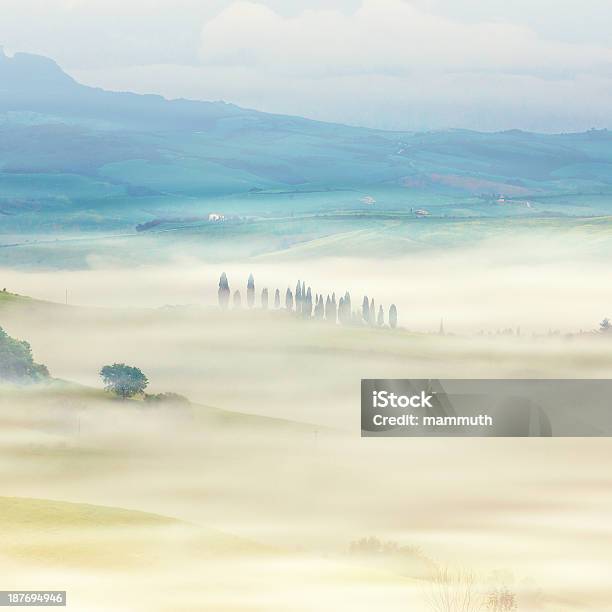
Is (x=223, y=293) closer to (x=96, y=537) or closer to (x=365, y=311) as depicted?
(x=365, y=311)

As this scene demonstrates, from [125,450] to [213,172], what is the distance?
380 feet

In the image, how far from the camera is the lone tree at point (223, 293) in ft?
282

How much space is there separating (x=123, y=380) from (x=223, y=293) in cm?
2320

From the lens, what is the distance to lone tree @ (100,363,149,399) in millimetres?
65062

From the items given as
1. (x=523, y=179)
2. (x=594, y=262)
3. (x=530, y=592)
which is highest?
(x=523, y=179)

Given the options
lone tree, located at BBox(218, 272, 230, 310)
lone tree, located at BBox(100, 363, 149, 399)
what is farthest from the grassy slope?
lone tree, located at BBox(218, 272, 230, 310)

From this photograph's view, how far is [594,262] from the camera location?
112 m

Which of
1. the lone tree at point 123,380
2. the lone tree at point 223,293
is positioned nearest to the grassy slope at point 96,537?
the lone tree at point 123,380

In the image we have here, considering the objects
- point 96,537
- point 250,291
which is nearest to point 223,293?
point 250,291

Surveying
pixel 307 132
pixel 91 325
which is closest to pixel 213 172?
pixel 307 132

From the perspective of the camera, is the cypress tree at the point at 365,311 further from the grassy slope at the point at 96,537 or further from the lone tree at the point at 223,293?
the grassy slope at the point at 96,537

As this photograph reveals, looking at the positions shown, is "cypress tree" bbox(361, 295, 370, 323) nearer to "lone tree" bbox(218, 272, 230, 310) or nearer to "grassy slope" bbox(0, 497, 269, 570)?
"lone tree" bbox(218, 272, 230, 310)

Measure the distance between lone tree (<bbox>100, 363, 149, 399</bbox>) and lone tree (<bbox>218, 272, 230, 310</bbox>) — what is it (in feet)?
61.3

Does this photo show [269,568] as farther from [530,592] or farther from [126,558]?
[530,592]
